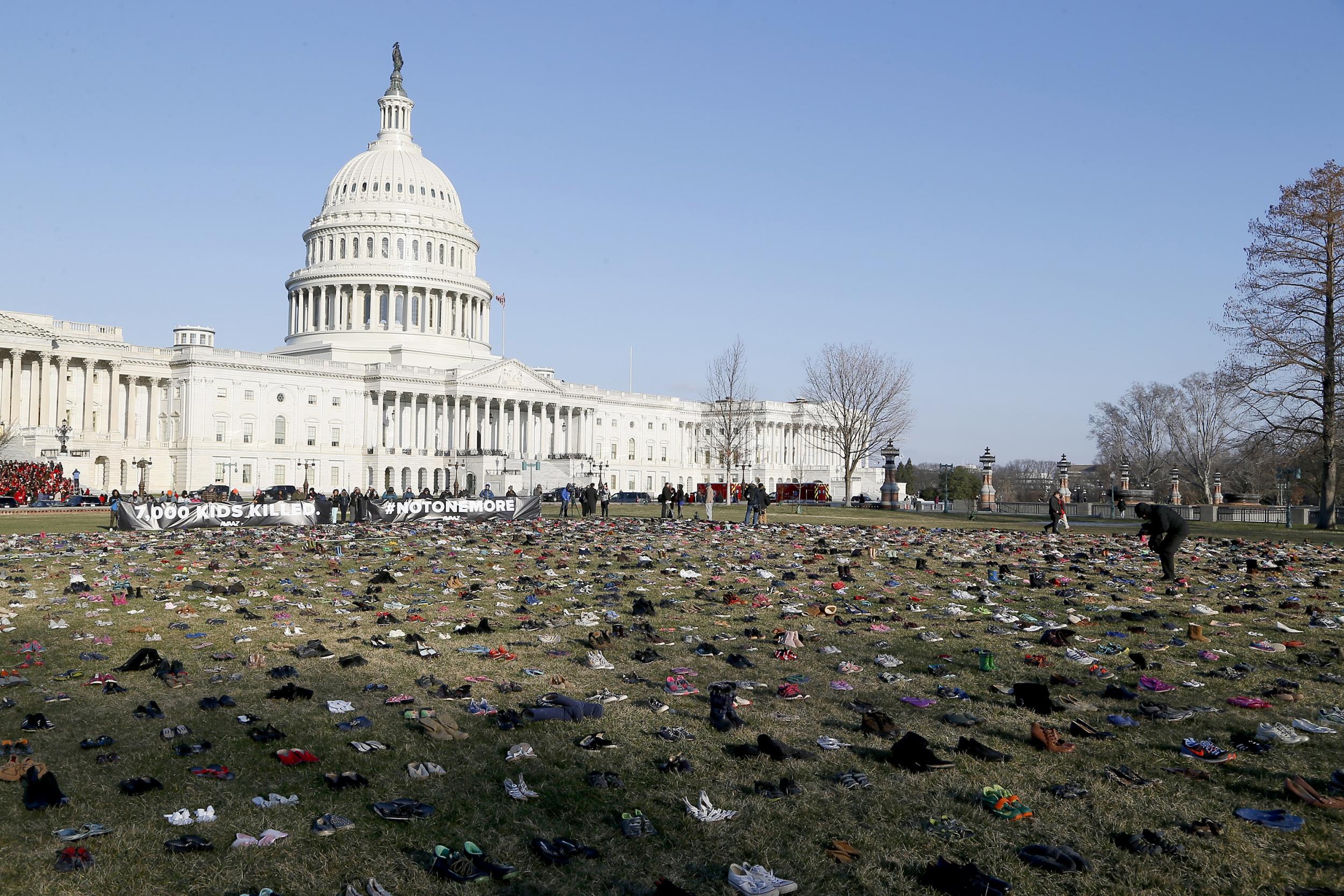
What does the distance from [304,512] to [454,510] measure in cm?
575

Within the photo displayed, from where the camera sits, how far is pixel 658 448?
136 meters

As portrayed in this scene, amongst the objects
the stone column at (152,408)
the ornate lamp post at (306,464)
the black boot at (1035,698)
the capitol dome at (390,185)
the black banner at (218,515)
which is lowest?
the black boot at (1035,698)

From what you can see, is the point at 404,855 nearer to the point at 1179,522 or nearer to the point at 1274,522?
the point at 1179,522

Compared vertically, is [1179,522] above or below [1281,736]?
above

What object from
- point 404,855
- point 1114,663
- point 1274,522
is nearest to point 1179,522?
point 1114,663

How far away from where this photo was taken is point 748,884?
5.36 m

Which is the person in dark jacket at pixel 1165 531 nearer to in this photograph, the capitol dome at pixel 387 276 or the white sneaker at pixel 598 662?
the white sneaker at pixel 598 662

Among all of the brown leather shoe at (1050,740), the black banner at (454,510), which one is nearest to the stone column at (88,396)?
the black banner at (454,510)

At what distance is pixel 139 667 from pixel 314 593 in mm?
5857

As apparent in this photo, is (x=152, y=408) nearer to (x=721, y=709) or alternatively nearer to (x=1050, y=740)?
(x=721, y=709)

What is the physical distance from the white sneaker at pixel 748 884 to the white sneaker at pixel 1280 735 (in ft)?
16.0

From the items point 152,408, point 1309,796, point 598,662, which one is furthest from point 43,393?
point 1309,796

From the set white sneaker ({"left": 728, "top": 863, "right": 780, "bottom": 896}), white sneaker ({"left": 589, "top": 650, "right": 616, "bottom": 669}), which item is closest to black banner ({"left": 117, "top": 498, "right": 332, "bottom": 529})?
white sneaker ({"left": 589, "top": 650, "right": 616, "bottom": 669})

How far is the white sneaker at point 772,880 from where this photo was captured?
535 cm
